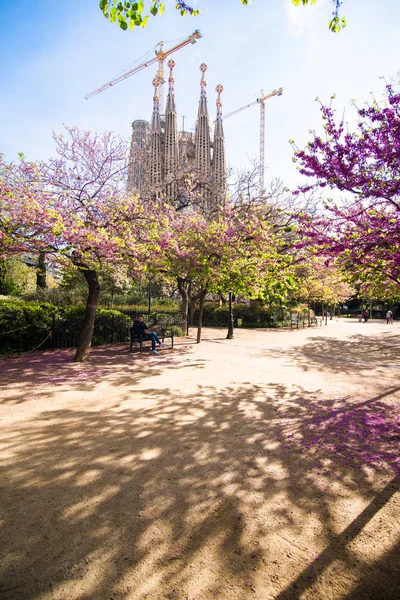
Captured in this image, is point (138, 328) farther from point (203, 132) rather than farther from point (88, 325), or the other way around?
point (203, 132)

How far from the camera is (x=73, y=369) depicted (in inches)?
336

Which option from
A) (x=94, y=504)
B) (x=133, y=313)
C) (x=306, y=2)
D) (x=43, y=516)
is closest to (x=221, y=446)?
(x=94, y=504)

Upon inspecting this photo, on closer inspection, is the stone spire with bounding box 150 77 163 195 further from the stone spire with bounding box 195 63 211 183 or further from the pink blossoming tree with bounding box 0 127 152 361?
the pink blossoming tree with bounding box 0 127 152 361

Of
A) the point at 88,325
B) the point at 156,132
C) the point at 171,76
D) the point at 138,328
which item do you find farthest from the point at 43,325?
the point at 171,76

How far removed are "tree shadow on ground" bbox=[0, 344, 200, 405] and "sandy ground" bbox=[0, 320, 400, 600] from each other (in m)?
0.21

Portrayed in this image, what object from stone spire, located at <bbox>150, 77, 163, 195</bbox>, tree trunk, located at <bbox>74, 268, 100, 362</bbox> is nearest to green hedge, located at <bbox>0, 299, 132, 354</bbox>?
tree trunk, located at <bbox>74, 268, 100, 362</bbox>

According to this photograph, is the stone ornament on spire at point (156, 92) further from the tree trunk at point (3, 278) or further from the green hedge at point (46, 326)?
the green hedge at point (46, 326)

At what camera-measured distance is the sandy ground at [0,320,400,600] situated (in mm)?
2203

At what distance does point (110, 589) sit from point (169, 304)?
25.7m

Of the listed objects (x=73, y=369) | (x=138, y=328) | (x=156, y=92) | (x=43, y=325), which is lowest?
(x=73, y=369)

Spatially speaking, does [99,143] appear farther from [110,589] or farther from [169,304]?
[169,304]

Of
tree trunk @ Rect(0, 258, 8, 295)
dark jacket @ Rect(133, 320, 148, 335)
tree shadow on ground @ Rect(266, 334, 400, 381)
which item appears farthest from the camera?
tree trunk @ Rect(0, 258, 8, 295)

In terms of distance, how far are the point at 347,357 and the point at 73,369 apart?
9.53 m

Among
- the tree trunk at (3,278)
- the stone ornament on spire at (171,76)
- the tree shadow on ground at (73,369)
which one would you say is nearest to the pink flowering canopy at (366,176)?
the tree shadow on ground at (73,369)
